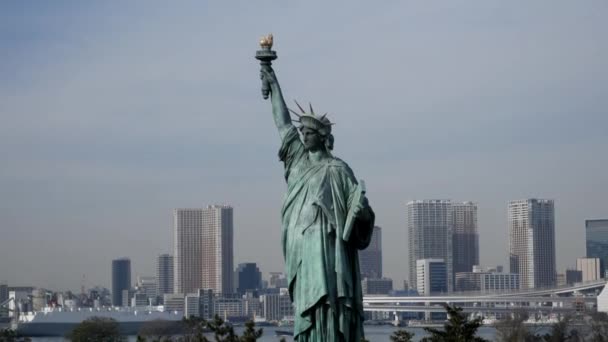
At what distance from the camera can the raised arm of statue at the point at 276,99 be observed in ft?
38.1

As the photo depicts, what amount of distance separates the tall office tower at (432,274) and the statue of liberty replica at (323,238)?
178 metres

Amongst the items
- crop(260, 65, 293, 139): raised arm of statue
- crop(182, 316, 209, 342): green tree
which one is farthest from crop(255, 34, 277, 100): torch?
crop(182, 316, 209, 342): green tree

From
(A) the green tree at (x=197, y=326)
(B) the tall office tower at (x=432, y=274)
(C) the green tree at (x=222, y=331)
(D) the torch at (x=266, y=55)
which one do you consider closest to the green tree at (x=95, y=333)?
(A) the green tree at (x=197, y=326)

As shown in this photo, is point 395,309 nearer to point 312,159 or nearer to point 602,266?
point 602,266

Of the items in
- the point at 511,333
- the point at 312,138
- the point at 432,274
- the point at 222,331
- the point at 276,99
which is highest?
the point at 276,99

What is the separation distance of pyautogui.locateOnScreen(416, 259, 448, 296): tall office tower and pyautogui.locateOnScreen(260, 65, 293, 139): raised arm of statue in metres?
178

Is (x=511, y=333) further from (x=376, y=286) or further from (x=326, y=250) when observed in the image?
(x=376, y=286)

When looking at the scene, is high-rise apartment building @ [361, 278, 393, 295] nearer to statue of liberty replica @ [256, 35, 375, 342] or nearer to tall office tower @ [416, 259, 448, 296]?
tall office tower @ [416, 259, 448, 296]

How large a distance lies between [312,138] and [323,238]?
2.75 ft

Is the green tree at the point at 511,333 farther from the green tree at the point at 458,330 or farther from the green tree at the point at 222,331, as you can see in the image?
the green tree at the point at 458,330

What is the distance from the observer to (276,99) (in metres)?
11.7

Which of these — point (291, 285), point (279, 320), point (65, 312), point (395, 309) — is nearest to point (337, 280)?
point (291, 285)

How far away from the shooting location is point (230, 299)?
183250 mm

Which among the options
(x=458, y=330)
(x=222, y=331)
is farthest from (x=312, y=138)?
(x=222, y=331)
